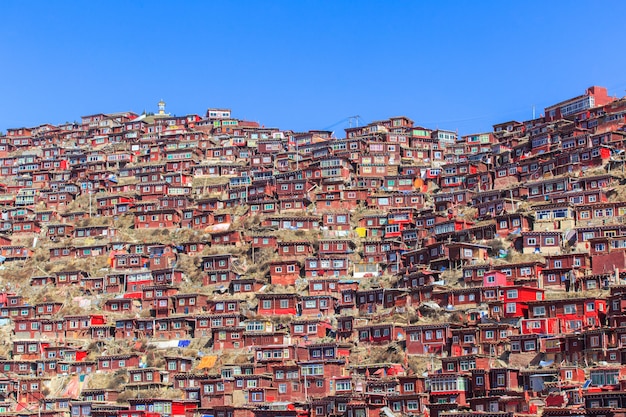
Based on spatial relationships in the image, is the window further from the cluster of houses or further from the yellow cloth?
the yellow cloth

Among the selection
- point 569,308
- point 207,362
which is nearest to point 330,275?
point 207,362

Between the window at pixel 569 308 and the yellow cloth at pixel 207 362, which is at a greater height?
the window at pixel 569 308

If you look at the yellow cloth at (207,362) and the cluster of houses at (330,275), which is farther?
the yellow cloth at (207,362)

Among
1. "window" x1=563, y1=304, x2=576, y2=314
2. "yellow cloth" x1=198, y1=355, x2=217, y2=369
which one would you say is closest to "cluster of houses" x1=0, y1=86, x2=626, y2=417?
"yellow cloth" x1=198, y1=355, x2=217, y2=369

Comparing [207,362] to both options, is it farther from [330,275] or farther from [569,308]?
[569,308]

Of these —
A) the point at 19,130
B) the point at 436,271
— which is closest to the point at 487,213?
the point at 436,271

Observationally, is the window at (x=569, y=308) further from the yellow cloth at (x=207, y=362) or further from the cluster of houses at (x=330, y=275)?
the yellow cloth at (x=207, y=362)

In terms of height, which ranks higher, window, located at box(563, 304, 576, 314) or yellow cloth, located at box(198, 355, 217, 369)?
window, located at box(563, 304, 576, 314)

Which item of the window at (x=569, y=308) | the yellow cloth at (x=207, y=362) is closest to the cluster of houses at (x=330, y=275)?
the yellow cloth at (x=207, y=362)

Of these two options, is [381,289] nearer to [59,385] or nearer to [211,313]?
[211,313]
